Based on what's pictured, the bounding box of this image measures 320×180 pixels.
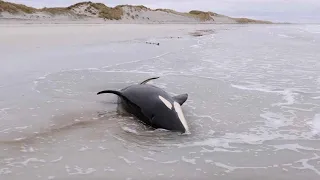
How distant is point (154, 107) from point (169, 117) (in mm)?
403

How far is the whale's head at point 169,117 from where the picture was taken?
6.16 m

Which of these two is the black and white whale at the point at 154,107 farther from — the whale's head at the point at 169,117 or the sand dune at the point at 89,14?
the sand dune at the point at 89,14

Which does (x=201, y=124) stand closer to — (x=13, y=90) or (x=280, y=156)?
(x=280, y=156)

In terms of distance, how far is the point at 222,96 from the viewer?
8945 mm

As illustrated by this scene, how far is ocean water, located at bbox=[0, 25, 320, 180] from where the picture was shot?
15.8ft

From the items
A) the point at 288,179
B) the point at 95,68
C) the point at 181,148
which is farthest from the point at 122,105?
the point at 95,68

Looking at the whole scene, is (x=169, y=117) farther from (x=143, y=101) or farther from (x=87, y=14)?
(x=87, y=14)

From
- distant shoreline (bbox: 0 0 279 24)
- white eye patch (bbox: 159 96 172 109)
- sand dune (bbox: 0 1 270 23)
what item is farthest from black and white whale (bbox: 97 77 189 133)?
sand dune (bbox: 0 1 270 23)

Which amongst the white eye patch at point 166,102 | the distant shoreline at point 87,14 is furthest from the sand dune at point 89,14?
the white eye patch at point 166,102

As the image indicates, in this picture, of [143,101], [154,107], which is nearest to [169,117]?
[154,107]

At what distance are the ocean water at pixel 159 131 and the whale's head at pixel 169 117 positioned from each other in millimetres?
161

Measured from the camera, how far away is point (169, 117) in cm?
630

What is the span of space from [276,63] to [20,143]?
39.8ft

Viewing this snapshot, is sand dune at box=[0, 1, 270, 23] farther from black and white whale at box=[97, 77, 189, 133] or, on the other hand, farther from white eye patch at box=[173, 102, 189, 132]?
white eye patch at box=[173, 102, 189, 132]
